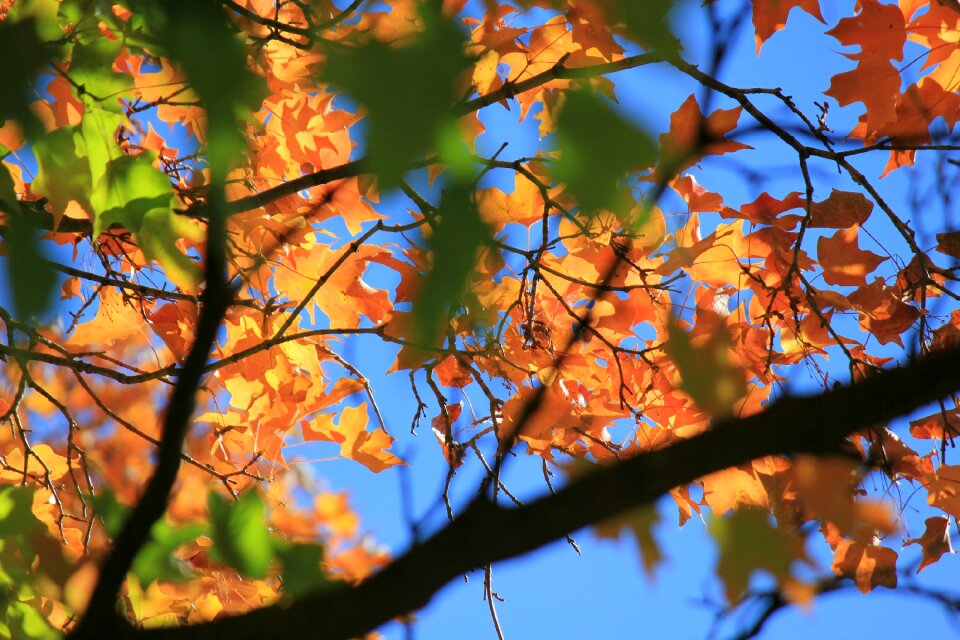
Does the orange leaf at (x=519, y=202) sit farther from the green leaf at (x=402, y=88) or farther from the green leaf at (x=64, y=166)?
the green leaf at (x=402, y=88)

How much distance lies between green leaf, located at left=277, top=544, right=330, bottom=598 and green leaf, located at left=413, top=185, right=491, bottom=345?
0.36 metres

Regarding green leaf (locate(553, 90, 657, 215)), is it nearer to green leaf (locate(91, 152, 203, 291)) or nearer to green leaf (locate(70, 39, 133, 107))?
green leaf (locate(91, 152, 203, 291))

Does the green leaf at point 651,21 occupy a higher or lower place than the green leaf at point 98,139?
lower

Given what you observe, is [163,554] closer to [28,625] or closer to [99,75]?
[28,625]

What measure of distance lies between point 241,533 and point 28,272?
11.7 inches

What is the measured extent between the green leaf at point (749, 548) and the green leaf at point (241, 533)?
380 mm

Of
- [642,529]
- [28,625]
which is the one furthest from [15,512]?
[642,529]

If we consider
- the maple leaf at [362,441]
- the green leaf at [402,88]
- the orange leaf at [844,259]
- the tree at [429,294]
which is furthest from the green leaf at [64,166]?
the orange leaf at [844,259]

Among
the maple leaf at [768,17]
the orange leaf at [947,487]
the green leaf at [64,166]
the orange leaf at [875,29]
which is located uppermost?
the orange leaf at [875,29]

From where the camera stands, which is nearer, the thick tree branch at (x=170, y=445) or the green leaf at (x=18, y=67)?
the thick tree branch at (x=170, y=445)

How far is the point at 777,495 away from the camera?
2.03 meters

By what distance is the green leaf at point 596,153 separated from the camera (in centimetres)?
43

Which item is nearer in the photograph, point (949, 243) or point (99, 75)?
point (99, 75)

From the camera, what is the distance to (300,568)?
2.38 ft
